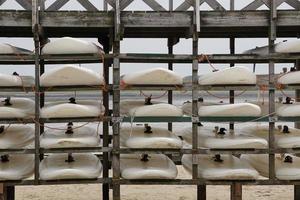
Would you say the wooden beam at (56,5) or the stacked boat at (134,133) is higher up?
the wooden beam at (56,5)

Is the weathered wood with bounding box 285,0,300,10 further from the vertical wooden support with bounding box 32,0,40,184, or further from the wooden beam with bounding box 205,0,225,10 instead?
the vertical wooden support with bounding box 32,0,40,184

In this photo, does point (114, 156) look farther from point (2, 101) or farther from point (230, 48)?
point (230, 48)

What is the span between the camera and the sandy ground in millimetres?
9562

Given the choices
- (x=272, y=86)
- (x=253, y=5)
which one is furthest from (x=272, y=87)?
(x=253, y=5)

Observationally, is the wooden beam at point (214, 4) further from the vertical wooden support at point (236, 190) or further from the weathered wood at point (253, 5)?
the vertical wooden support at point (236, 190)

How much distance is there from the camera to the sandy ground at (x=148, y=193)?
376 inches

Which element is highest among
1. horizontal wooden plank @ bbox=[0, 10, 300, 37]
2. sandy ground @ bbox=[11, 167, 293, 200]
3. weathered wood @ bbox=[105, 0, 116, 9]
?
weathered wood @ bbox=[105, 0, 116, 9]

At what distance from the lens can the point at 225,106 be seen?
653 cm

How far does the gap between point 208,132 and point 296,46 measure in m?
2.07


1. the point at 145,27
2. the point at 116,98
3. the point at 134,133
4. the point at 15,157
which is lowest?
the point at 15,157

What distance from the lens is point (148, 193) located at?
32.5 ft

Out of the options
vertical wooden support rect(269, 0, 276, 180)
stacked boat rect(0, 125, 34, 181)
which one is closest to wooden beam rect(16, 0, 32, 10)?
stacked boat rect(0, 125, 34, 181)

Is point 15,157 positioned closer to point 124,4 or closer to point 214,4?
point 124,4

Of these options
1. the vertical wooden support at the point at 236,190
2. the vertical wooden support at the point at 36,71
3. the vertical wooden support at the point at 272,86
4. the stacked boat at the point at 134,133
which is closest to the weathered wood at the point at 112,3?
the stacked boat at the point at 134,133
